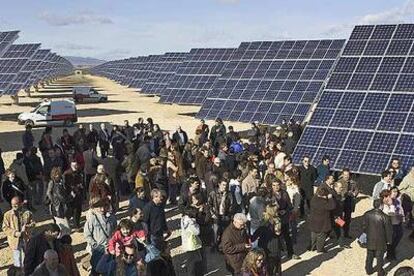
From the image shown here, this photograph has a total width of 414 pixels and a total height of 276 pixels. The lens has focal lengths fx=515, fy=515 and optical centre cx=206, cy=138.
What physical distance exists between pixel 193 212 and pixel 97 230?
73.4 inches

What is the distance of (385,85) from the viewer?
1608 cm

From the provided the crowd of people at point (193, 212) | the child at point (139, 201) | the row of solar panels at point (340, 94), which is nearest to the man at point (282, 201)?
the crowd of people at point (193, 212)

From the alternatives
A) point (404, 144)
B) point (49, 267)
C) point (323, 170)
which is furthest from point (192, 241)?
point (404, 144)

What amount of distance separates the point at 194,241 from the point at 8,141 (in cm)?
2026

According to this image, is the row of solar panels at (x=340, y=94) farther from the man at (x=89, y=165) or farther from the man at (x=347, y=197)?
the man at (x=89, y=165)

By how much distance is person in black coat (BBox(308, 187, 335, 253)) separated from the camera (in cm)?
1062

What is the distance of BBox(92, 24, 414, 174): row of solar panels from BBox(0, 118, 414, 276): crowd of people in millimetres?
1062

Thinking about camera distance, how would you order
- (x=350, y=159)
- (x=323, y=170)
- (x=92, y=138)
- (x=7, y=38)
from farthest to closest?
(x=7, y=38) < (x=92, y=138) < (x=350, y=159) < (x=323, y=170)

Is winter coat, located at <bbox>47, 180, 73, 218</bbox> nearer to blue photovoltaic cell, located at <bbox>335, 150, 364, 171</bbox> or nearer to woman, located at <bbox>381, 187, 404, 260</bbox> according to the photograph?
woman, located at <bbox>381, 187, 404, 260</bbox>

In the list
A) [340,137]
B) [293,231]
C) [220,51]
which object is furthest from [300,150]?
[220,51]

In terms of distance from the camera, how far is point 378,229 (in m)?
9.63

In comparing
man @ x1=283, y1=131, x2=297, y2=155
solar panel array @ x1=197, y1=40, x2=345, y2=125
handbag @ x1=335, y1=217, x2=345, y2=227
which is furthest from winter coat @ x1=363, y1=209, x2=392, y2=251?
solar panel array @ x1=197, y1=40, x2=345, y2=125

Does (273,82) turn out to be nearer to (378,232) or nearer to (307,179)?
(307,179)

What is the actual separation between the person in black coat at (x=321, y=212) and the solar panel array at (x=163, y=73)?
43951mm
